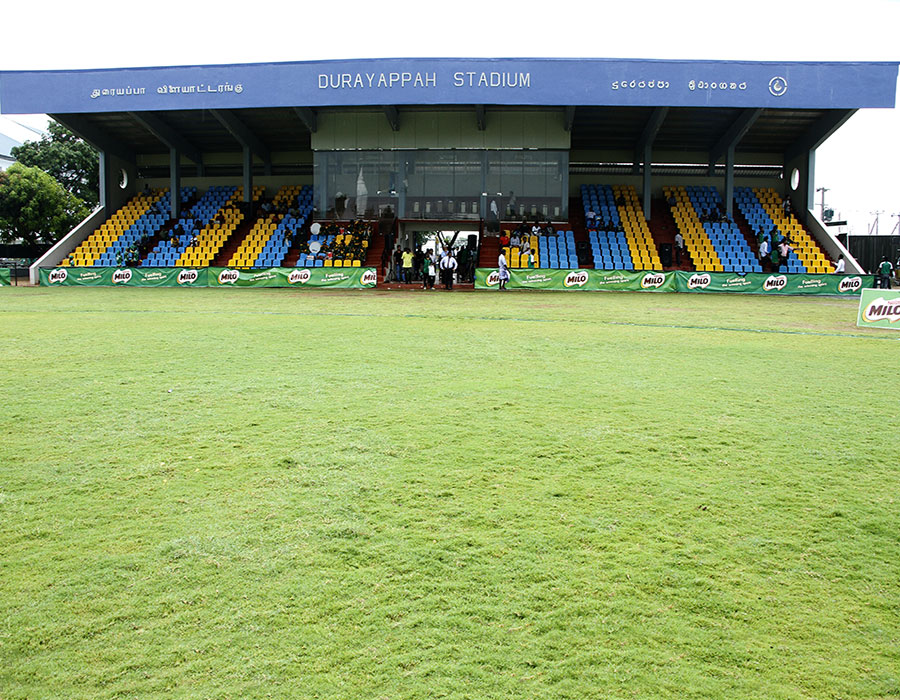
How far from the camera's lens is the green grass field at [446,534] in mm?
2900

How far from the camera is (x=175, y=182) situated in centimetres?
4066

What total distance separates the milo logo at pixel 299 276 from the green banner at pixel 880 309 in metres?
21.3

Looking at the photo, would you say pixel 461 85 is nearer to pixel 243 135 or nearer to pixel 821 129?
pixel 243 135

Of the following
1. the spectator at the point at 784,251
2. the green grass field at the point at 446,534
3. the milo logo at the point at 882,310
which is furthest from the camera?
the spectator at the point at 784,251

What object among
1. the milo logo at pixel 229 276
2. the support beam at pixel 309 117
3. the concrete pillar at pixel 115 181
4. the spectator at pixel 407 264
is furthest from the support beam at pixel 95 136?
the spectator at pixel 407 264

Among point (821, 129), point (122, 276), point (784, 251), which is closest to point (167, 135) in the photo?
point (122, 276)

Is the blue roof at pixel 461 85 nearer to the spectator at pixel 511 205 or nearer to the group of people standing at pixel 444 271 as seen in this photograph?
the spectator at pixel 511 205

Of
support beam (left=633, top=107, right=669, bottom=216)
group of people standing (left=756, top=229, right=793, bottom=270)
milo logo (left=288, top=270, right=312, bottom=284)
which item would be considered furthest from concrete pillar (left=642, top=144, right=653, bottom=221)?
milo logo (left=288, top=270, right=312, bottom=284)

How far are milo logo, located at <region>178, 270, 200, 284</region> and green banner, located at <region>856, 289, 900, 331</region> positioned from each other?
85.0 feet

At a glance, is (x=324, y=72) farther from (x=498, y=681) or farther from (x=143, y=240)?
(x=498, y=681)

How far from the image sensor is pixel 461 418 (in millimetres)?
6914

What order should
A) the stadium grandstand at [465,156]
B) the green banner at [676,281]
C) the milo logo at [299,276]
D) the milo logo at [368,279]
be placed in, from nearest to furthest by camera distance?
1. the green banner at [676,281]
2. the milo logo at [368,279]
3. the milo logo at [299,276]
4. the stadium grandstand at [465,156]

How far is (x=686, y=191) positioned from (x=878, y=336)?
27.6 metres

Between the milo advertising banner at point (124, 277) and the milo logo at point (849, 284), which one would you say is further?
the milo advertising banner at point (124, 277)
